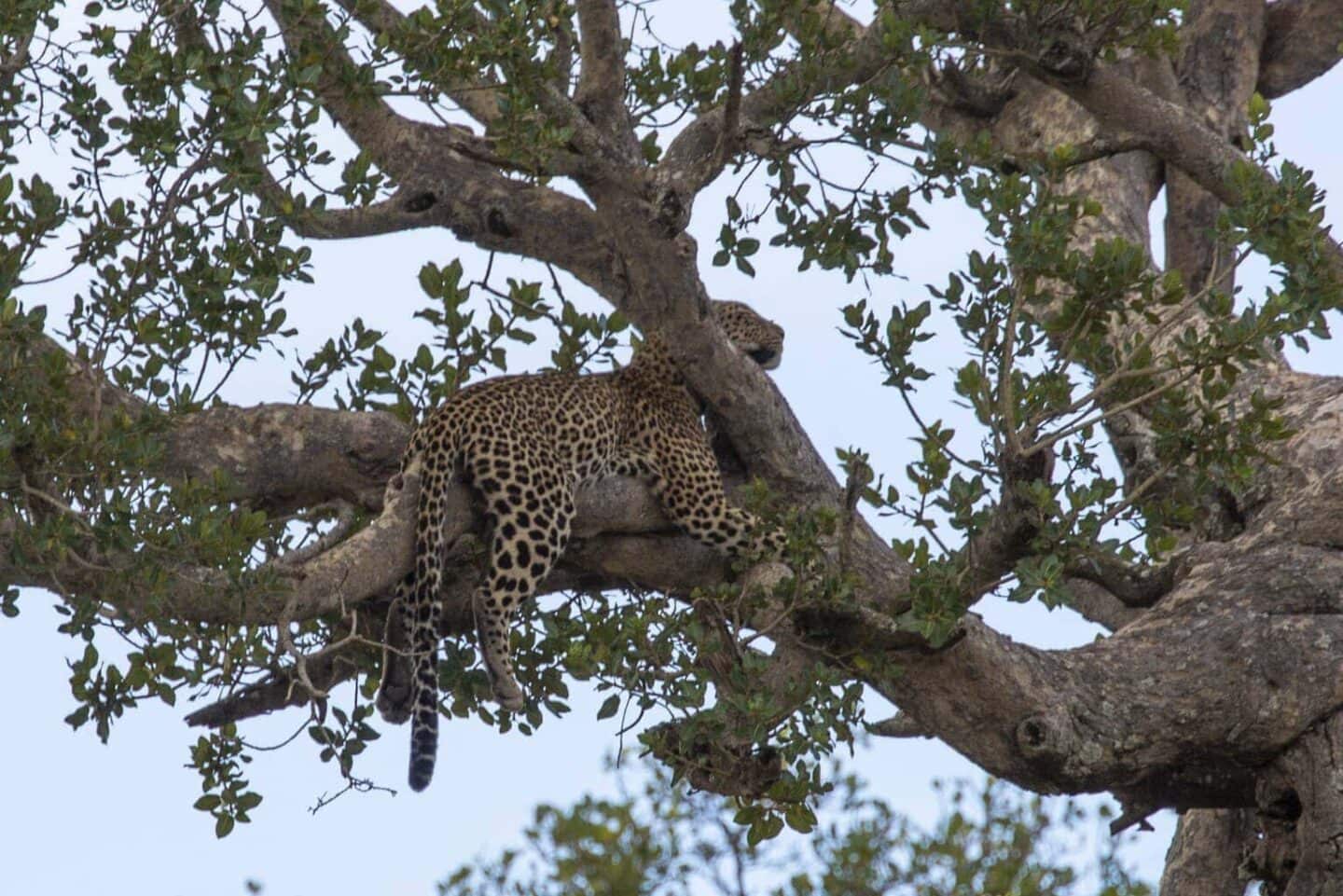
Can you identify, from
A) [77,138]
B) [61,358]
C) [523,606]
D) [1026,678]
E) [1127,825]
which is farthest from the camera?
[1127,825]

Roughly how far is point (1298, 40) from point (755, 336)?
192 inches

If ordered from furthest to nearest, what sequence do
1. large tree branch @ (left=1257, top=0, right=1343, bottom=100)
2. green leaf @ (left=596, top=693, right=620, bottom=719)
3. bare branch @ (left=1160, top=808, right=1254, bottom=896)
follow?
large tree branch @ (left=1257, top=0, right=1343, bottom=100), bare branch @ (left=1160, top=808, right=1254, bottom=896), green leaf @ (left=596, top=693, right=620, bottom=719)

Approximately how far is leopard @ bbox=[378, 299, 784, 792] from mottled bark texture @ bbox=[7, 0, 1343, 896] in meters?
0.15

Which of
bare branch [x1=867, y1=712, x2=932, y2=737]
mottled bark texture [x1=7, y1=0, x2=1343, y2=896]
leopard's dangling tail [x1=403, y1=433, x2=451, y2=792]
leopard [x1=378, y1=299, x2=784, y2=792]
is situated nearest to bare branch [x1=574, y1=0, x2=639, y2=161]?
mottled bark texture [x1=7, y1=0, x2=1343, y2=896]

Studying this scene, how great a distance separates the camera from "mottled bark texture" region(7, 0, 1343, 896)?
6.97 meters

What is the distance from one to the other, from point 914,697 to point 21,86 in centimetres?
417

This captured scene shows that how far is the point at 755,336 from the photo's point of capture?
9.79m

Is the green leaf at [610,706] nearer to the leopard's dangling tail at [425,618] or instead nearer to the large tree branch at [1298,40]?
the leopard's dangling tail at [425,618]

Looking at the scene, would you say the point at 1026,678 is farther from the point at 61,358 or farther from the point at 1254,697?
the point at 61,358

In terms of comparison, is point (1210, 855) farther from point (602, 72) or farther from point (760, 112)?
point (602, 72)

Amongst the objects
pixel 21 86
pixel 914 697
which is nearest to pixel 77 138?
pixel 21 86

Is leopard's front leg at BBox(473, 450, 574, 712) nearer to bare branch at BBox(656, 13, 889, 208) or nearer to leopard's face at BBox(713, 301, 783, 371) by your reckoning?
bare branch at BBox(656, 13, 889, 208)

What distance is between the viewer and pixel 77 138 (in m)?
6.40

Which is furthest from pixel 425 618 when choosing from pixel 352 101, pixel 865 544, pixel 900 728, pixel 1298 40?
pixel 1298 40
